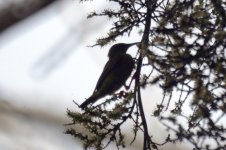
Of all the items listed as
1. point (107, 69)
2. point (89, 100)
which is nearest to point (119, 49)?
point (107, 69)

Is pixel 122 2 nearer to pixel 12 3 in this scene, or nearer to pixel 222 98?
pixel 222 98

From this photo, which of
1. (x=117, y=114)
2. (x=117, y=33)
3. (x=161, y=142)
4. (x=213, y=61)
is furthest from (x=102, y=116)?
(x=213, y=61)

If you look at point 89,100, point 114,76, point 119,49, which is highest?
point 119,49

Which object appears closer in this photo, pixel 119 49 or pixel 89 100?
pixel 89 100

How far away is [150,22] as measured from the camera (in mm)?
2566

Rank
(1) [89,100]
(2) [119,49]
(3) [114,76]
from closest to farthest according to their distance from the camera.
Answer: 1. (1) [89,100]
2. (3) [114,76]
3. (2) [119,49]

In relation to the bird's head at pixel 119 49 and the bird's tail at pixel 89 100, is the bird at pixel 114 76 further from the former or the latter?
the bird's head at pixel 119 49

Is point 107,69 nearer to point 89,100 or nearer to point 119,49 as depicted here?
point 119,49

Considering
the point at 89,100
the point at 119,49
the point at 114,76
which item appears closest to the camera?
the point at 89,100

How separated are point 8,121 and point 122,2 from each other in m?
1.73

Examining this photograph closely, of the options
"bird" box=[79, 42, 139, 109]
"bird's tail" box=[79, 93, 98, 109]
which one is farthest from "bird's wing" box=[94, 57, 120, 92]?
"bird's tail" box=[79, 93, 98, 109]

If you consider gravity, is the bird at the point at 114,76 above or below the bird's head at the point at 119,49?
below

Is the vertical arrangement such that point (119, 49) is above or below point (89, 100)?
above

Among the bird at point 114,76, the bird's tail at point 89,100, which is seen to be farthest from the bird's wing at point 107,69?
the bird's tail at point 89,100
